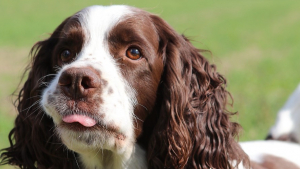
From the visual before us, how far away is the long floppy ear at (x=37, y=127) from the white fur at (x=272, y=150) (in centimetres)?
184

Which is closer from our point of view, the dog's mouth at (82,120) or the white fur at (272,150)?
the dog's mouth at (82,120)

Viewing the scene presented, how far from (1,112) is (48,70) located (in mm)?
5900

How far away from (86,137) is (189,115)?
0.90 m

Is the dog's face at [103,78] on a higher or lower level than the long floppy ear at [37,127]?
higher

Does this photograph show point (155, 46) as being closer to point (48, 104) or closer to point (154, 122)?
→ point (154, 122)

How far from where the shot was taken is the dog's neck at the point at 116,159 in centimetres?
404

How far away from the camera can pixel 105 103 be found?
3.50 meters

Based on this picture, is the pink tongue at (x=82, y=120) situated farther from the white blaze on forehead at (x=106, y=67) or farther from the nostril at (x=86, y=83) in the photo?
the nostril at (x=86, y=83)

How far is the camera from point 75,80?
3.36 metres

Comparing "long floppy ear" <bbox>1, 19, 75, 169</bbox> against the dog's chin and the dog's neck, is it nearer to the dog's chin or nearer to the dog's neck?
the dog's neck

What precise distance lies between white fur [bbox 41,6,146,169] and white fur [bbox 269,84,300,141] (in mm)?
2113

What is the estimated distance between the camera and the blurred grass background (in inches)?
365

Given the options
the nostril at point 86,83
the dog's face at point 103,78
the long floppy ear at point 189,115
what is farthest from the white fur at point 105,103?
the long floppy ear at point 189,115

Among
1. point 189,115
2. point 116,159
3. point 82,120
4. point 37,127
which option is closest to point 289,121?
point 189,115
